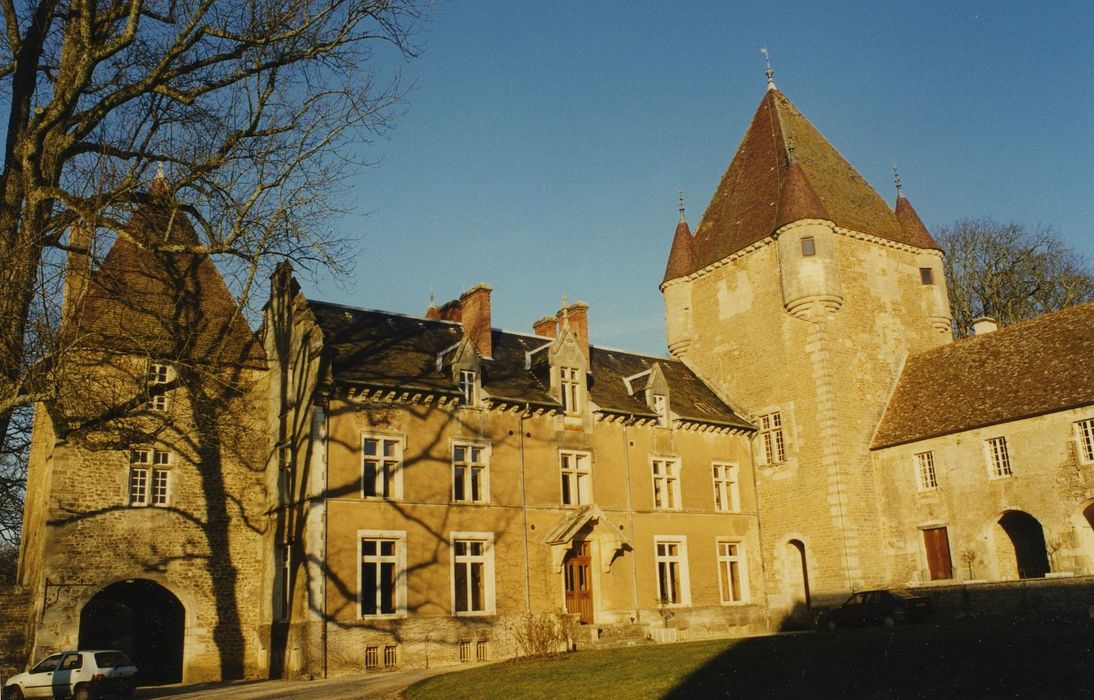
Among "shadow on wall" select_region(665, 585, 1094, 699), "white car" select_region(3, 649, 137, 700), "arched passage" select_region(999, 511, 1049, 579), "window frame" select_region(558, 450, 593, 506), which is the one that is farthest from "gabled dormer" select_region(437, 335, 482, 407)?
"arched passage" select_region(999, 511, 1049, 579)

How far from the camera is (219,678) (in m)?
23.2

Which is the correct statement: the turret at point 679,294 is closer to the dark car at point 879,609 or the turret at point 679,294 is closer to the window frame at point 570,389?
the window frame at point 570,389

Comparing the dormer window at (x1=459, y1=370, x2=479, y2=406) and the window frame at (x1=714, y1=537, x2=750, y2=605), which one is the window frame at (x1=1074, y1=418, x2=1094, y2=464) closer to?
the window frame at (x1=714, y1=537, x2=750, y2=605)

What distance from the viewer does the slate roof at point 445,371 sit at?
954 inches

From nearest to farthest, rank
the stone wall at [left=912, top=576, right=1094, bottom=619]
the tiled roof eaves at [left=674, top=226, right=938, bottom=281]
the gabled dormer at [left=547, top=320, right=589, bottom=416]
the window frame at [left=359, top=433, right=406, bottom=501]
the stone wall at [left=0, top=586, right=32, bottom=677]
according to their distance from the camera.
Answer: the stone wall at [left=0, top=586, right=32, bottom=677], the stone wall at [left=912, top=576, right=1094, bottom=619], the window frame at [left=359, top=433, right=406, bottom=501], the gabled dormer at [left=547, top=320, right=589, bottom=416], the tiled roof eaves at [left=674, top=226, right=938, bottom=281]

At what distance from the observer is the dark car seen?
2367 cm

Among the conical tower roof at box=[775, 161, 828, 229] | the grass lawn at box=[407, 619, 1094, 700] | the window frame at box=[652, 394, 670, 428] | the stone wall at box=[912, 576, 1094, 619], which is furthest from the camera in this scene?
the conical tower roof at box=[775, 161, 828, 229]

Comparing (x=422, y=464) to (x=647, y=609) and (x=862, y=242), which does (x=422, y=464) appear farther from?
(x=862, y=242)

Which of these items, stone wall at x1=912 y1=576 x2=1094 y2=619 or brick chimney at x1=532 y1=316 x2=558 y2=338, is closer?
stone wall at x1=912 y1=576 x2=1094 y2=619

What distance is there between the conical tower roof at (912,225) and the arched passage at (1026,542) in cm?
1073

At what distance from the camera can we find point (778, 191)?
107 ft

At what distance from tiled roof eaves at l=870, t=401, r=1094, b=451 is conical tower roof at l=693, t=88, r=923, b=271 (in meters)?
7.58

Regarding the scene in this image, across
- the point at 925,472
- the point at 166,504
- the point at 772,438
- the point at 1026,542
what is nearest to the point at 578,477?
the point at 772,438

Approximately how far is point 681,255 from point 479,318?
10.5m
